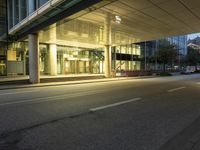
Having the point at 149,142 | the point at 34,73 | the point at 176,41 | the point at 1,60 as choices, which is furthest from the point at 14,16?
the point at 176,41

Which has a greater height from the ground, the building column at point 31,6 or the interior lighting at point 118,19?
the building column at point 31,6

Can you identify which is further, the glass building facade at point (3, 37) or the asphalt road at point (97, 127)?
the glass building facade at point (3, 37)

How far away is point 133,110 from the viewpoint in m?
7.15

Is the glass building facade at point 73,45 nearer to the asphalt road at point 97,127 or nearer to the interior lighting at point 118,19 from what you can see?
the interior lighting at point 118,19

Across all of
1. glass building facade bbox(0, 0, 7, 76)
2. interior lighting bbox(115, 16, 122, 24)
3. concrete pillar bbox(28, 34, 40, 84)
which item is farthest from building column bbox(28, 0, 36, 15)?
glass building facade bbox(0, 0, 7, 76)

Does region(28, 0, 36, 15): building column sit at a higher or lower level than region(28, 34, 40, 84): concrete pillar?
higher

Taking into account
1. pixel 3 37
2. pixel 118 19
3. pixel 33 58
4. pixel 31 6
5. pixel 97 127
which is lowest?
pixel 97 127

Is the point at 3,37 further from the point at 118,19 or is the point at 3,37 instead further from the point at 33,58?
the point at 118,19

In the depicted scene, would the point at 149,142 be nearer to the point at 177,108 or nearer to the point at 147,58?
the point at 177,108

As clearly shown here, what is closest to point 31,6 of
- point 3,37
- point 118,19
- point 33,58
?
point 33,58

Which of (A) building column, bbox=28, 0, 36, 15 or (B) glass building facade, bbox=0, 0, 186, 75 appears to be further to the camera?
(B) glass building facade, bbox=0, 0, 186, 75

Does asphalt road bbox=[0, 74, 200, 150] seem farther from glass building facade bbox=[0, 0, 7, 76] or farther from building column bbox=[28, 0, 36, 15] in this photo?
glass building facade bbox=[0, 0, 7, 76]

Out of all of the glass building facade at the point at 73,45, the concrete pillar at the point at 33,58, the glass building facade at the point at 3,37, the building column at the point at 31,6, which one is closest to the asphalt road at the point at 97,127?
the glass building facade at the point at 73,45

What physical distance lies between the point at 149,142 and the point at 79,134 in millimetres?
1708
